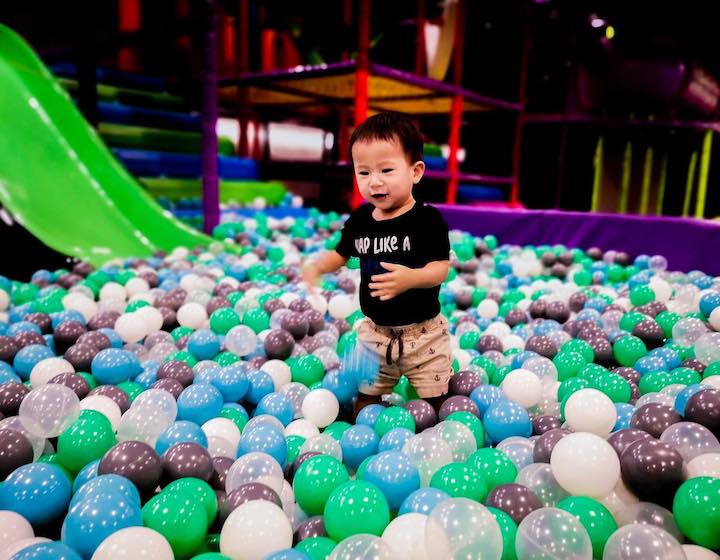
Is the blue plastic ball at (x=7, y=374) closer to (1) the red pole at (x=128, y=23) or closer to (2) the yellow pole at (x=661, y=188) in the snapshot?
(1) the red pole at (x=128, y=23)

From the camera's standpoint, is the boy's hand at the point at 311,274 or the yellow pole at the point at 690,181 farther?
the yellow pole at the point at 690,181

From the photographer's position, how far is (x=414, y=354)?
1.46m

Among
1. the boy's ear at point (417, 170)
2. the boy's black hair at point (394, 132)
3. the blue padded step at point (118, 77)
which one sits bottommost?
the boy's ear at point (417, 170)

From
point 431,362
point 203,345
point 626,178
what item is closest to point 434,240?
point 431,362

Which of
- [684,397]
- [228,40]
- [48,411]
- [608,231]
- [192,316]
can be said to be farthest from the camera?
[228,40]

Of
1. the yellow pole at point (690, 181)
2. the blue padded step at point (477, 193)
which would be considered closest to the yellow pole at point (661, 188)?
the yellow pole at point (690, 181)

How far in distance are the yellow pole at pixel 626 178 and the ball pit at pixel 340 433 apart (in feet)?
18.2

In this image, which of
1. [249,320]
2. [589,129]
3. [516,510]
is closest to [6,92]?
[249,320]

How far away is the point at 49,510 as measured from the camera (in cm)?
102

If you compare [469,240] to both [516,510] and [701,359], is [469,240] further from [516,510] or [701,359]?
[516,510]

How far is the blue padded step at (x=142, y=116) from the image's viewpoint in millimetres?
4520

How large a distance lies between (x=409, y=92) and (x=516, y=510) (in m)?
4.59

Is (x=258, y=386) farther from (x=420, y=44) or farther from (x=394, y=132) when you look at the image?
(x=420, y=44)

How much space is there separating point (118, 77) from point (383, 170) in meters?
4.39
